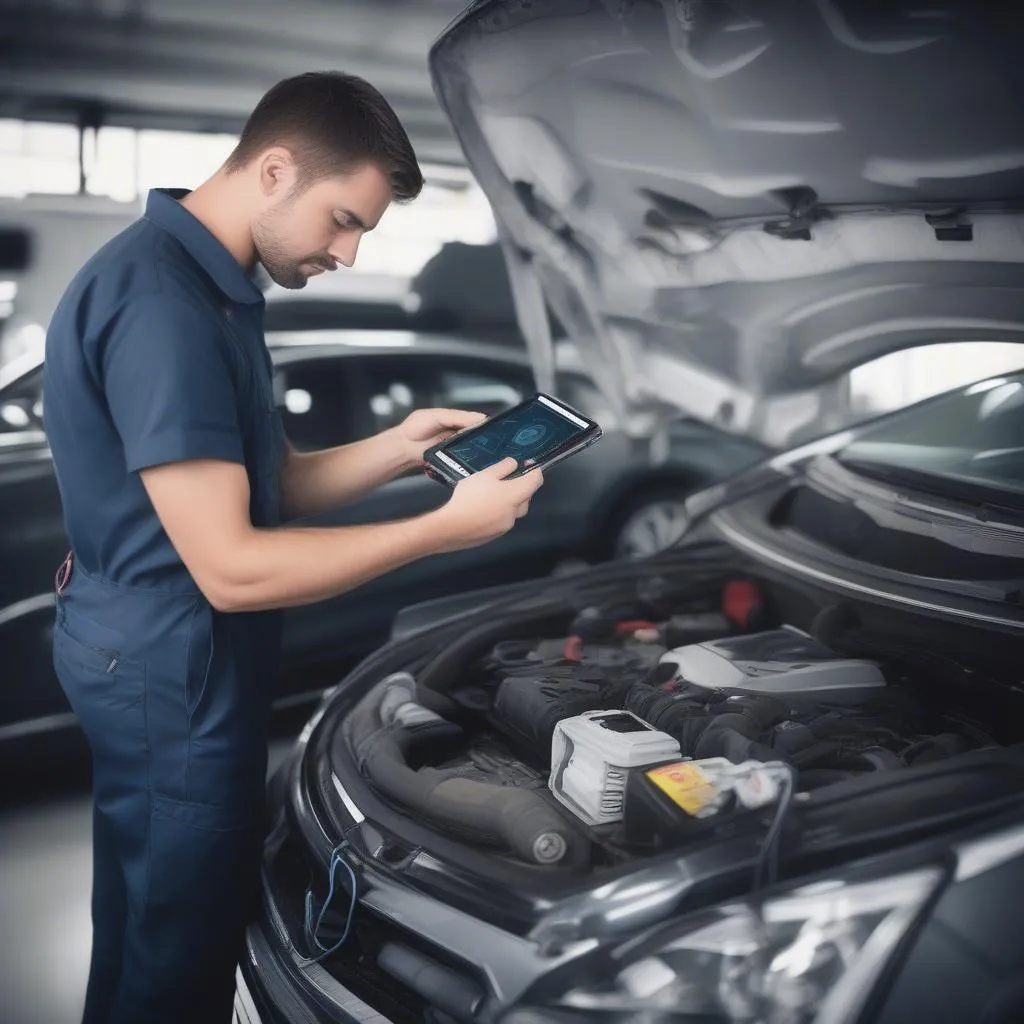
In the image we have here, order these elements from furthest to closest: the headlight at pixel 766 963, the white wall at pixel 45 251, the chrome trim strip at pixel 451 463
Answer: the white wall at pixel 45 251
the chrome trim strip at pixel 451 463
the headlight at pixel 766 963

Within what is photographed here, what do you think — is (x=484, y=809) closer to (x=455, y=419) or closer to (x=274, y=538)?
(x=274, y=538)

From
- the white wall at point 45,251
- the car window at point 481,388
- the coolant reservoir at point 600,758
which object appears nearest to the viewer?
the coolant reservoir at point 600,758

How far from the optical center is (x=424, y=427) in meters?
1.84

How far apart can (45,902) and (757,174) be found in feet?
6.53

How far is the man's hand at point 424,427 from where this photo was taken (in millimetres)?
1839

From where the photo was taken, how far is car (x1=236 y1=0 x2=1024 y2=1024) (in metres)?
1.16

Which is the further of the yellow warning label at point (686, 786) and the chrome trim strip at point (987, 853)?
the yellow warning label at point (686, 786)

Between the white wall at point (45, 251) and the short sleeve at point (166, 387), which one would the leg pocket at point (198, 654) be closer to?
the short sleeve at point (166, 387)

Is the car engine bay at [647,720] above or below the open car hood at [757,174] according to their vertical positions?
below

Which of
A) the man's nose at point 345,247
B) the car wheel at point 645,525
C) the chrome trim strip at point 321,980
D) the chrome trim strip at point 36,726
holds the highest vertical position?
the man's nose at point 345,247

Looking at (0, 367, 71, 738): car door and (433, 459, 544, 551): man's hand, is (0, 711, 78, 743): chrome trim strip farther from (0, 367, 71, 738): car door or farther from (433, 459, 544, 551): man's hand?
(433, 459, 544, 551): man's hand

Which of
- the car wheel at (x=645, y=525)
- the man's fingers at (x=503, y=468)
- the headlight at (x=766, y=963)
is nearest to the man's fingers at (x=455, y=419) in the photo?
the man's fingers at (x=503, y=468)

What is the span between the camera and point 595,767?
4.63ft

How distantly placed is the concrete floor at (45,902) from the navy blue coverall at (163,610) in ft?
1.54
